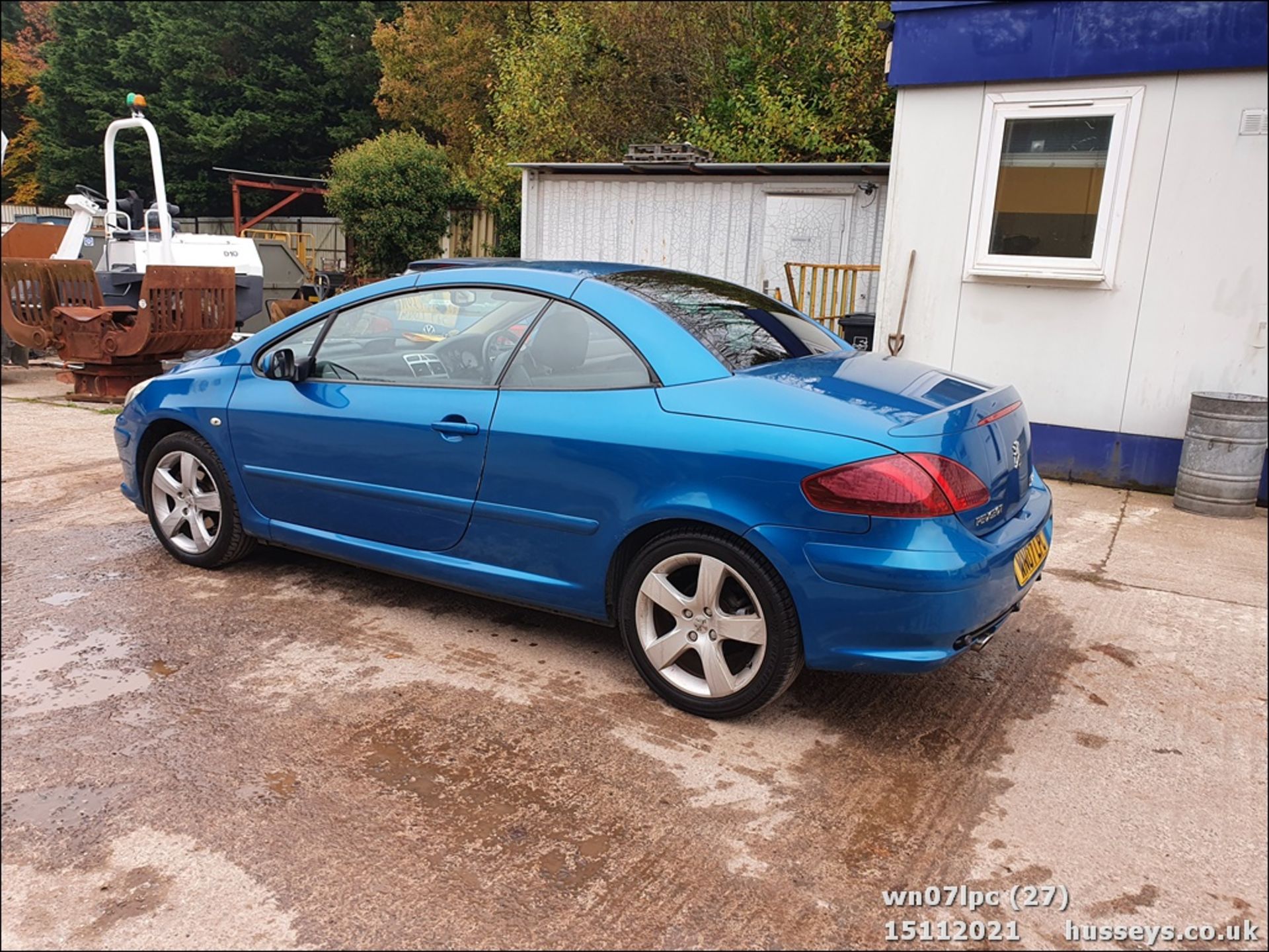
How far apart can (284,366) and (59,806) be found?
2.03m

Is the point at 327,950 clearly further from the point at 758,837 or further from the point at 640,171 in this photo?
the point at 640,171

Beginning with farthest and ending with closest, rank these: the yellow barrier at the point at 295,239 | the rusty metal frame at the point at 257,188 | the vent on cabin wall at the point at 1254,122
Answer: the yellow barrier at the point at 295,239, the rusty metal frame at the point at 257,188, the vent on cabin wall at the point at 1254,122

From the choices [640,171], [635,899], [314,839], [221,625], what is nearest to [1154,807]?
[635,899]

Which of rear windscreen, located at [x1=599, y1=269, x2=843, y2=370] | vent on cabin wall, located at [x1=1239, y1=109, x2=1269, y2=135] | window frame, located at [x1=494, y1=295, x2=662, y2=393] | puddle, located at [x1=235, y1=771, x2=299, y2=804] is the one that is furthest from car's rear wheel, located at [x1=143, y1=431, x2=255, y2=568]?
vent on cabin wall, located at [x1=1239, y1=109, x2=1269, y2=135]

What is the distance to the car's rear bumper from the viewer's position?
9.23ft

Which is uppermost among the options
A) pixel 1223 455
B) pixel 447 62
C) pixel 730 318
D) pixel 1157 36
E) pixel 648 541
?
pixel 447 62

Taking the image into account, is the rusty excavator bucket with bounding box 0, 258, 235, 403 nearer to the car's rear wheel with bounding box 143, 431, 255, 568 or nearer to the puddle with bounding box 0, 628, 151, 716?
the car's rear wheel with bounding box 143, 431, 255, 568

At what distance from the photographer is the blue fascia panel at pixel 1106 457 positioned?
4.46 m

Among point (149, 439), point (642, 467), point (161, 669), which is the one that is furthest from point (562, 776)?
point (149, 439)

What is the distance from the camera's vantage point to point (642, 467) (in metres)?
3.18

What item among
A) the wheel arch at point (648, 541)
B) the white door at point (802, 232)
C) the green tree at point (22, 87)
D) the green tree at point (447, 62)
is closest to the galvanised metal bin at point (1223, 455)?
the wheel arch at point (648, 541)

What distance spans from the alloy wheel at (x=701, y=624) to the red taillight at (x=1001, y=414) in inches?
37.0

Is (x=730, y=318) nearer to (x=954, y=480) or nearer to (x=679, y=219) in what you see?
(x=954, y=480)

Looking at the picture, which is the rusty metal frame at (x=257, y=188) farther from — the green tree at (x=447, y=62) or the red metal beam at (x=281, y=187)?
the green tree at (x=447, y=62)
